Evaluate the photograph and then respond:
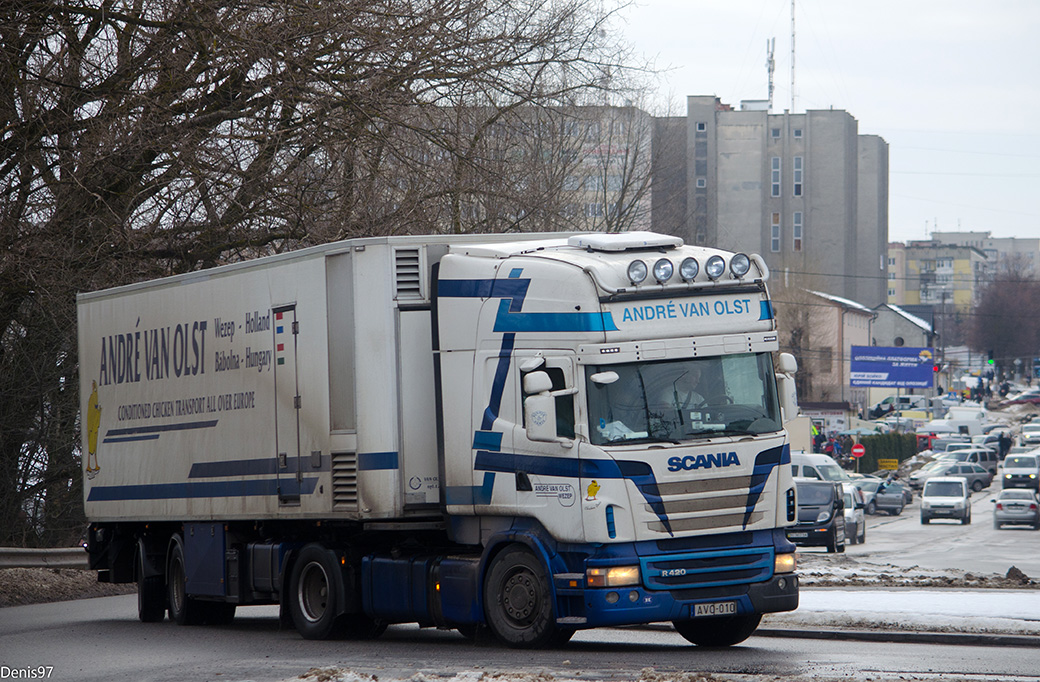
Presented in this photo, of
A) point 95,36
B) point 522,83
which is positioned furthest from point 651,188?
point 95,36

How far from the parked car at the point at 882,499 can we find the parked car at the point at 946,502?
608cm

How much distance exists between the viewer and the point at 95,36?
18.3m

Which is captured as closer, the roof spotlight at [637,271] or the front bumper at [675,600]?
the front bumper at [675,600]

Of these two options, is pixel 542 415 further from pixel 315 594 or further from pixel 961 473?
pixel 961 473

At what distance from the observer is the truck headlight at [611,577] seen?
35.2ft

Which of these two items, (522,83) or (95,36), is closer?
(95,36)

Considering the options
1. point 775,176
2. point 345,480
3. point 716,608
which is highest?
point 775,176

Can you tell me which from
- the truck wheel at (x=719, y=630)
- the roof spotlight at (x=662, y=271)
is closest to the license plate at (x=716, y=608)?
the truck wheel at (x=719, y=630)

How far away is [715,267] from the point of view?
1154cm

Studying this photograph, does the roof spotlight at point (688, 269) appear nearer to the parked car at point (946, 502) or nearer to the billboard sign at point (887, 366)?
the parked car at point (946, 502)

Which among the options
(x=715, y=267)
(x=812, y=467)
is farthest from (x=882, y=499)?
(x=715, y=267)

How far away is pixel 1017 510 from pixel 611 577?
37.8m

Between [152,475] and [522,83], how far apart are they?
9627 millimetres

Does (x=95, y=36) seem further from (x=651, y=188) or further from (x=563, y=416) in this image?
(x=651, y=188)
